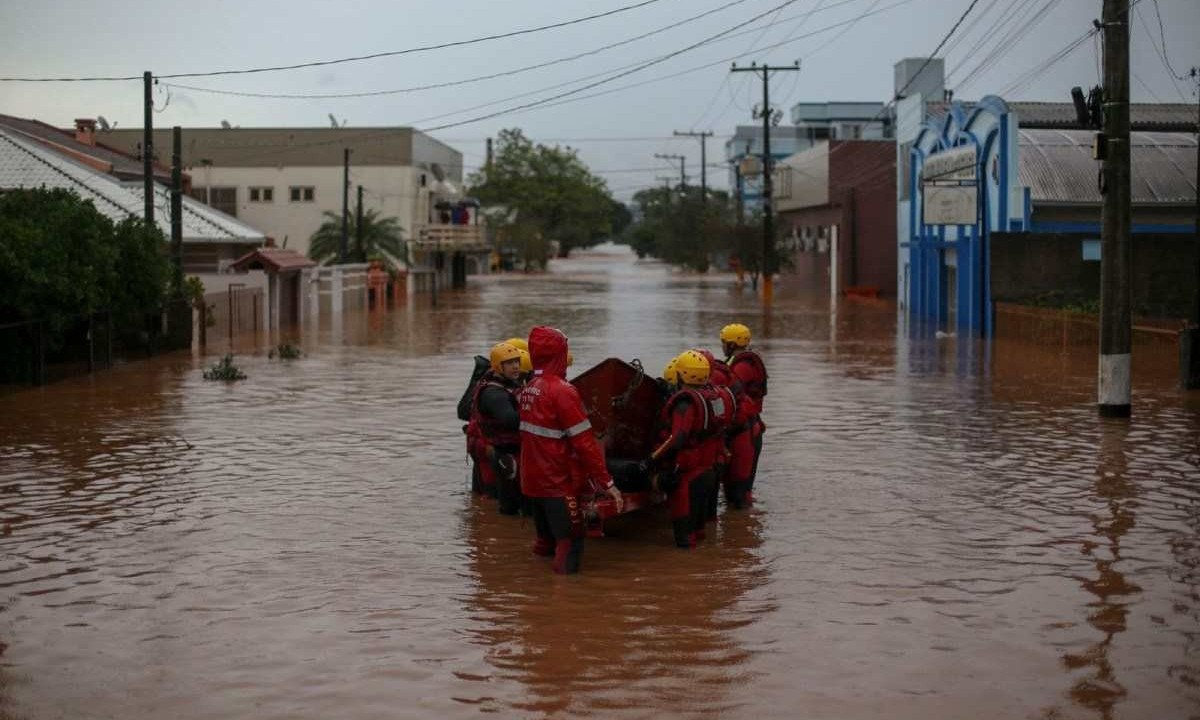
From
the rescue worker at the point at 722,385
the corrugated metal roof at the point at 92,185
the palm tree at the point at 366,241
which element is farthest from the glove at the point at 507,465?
the palm tree at the point at 366,241

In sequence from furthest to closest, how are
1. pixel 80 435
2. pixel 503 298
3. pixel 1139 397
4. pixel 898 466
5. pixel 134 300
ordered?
pixel 503 298, pixel 134 300, pixel 1139 397, pixel 80 435, pixel 898 466

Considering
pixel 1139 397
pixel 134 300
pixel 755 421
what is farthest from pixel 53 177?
pixel 755 421

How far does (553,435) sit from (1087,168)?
33856mm

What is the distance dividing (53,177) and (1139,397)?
3247 centimetres

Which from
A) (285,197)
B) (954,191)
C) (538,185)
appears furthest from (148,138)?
(538,185)

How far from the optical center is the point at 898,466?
50.5 feet

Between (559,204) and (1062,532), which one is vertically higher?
(559,204)

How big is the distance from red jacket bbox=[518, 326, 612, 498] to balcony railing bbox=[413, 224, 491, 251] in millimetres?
74422

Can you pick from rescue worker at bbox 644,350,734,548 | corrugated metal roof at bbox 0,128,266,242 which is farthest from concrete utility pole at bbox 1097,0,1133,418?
corrugated metal roof at bbox 0,128,266,242

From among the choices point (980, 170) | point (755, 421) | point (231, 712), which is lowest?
point (231, 712)

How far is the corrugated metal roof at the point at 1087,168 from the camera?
4006 cm

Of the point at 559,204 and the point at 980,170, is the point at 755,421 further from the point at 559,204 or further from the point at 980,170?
the point at 559,204

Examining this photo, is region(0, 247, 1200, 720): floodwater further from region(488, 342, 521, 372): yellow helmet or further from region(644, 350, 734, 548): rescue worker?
region(488, 342, 521, 372): yellow helmet

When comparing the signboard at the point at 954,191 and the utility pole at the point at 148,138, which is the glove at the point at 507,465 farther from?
the signboard at the point at 954,191
